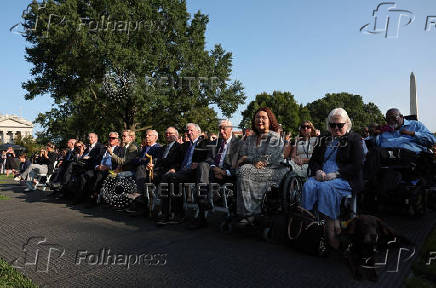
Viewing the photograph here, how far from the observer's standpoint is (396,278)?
3.23 metres

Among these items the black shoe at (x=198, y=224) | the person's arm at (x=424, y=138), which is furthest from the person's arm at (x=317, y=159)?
the person's arm at (x=424, y=138)

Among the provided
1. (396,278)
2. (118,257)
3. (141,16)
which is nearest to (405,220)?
(396,278)

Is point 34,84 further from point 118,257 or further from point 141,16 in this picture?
point 118,257

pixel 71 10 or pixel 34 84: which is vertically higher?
pixel 71 10

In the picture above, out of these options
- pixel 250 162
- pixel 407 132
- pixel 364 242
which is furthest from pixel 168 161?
pixel 407 132

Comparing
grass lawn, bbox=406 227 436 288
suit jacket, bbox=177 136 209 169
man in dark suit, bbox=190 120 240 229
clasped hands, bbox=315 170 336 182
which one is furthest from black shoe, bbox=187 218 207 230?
grass lawn, bbox=406 227 436 288

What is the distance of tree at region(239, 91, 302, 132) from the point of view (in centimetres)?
5022

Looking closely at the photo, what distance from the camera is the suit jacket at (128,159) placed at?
23.8ft

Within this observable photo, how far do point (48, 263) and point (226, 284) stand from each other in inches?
83.5

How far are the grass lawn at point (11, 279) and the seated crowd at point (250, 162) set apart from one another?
258 cm

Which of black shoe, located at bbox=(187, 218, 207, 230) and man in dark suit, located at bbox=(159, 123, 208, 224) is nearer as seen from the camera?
black shoe, located at bbox=(187, 218, 207, 230)

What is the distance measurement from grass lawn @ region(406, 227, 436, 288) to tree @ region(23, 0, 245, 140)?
19182mm

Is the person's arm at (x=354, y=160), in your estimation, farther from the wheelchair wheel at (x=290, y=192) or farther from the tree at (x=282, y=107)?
the tree at (x=282, y=107)

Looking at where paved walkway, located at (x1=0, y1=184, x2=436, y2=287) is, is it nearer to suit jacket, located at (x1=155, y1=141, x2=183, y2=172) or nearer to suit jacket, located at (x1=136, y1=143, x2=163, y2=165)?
suit jacket, located at (x1=155, y1=141, x2=183, y2=172)
